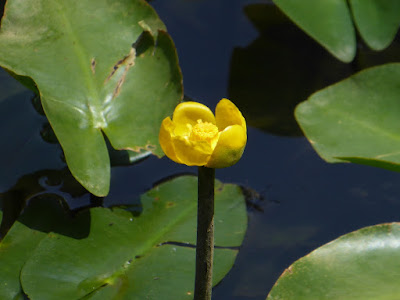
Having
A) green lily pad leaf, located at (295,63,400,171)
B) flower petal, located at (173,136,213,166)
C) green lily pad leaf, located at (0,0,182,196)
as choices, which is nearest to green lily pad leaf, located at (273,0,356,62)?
green lily pad leaf, located at (295,63,400,171)

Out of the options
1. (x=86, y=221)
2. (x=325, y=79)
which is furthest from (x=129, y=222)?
(x=325, y=79)

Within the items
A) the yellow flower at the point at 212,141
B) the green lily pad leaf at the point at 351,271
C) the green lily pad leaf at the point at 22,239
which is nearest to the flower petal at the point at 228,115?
the yellow flower at the point at 212,141

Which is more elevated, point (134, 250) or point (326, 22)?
point (326, 22)

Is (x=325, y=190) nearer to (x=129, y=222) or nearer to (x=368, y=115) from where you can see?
(x=368, y=115)

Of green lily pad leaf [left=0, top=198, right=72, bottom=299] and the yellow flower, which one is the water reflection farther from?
the yellow flower

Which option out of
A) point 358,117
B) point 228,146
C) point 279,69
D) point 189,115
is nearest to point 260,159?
point 358,117

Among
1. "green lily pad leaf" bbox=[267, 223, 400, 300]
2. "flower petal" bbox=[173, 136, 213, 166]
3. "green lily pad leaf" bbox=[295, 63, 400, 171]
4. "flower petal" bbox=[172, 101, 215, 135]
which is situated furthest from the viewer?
"green lily pad leaf" bbox=[295, 63, 400, 171]

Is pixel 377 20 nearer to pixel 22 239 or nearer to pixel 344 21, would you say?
pixel 344 21

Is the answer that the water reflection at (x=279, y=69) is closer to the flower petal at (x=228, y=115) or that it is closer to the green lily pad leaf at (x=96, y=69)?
the green lily pad leaf at (x=96, y=69)
